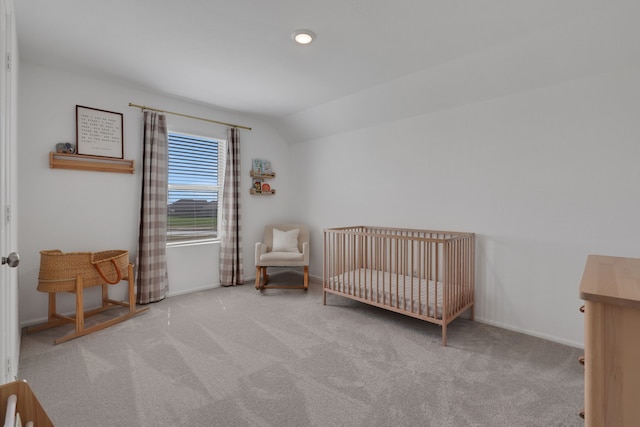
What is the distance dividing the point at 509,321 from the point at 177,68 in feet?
12.0

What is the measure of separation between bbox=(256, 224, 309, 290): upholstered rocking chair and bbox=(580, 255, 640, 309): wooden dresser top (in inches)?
115

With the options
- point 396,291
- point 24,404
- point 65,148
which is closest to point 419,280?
point 396,291

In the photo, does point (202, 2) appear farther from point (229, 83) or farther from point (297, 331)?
point (297, 331)

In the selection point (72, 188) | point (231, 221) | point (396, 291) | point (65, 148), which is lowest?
point (396, 291)

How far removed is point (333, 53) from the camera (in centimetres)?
233

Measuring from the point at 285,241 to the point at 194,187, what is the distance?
4.39 ft

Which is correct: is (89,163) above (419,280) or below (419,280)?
above

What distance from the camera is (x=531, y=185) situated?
7.99 feet

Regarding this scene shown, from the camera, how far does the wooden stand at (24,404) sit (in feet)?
2.02

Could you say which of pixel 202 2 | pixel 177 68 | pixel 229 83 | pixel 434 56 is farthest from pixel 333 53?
pixel 177 68

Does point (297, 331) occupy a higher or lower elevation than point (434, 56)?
lower

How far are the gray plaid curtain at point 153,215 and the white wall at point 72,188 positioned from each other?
0.11m

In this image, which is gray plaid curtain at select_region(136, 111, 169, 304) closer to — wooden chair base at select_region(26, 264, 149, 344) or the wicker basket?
wooden chair base at select_region(26, 264, 149, 344)

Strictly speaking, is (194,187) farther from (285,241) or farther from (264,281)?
(264,281)
